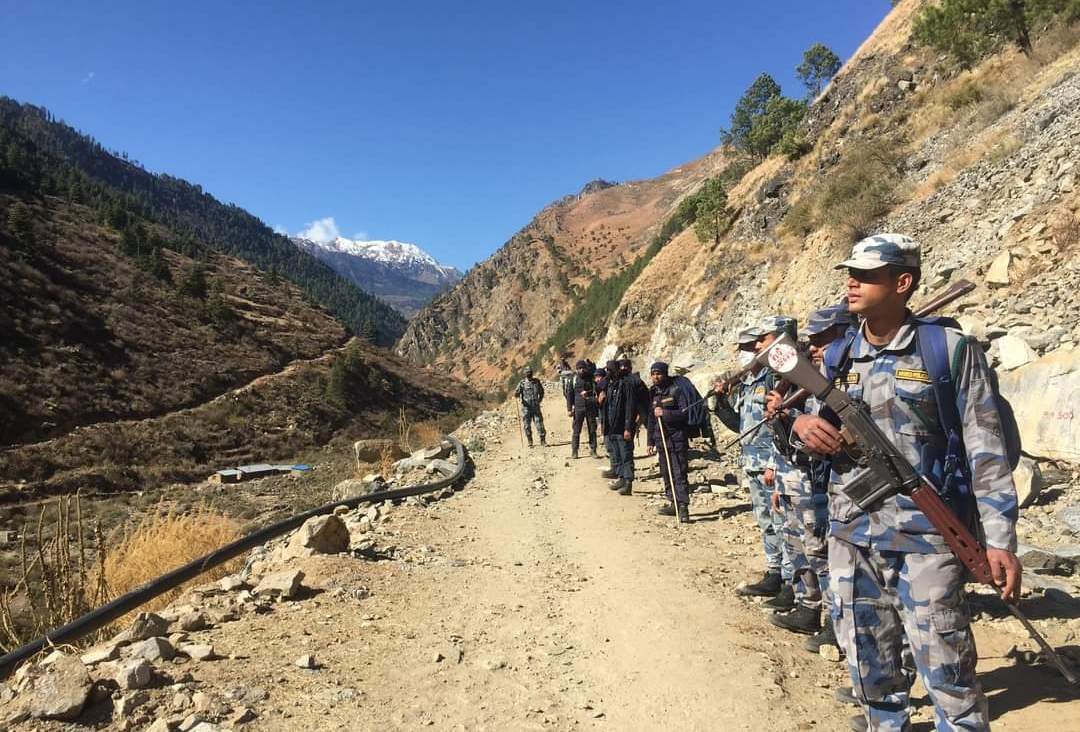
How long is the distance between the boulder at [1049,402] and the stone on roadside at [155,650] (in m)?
7.90

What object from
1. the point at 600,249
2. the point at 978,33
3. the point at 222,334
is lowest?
the point at 222,334

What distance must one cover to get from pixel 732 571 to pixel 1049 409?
3.74 metres

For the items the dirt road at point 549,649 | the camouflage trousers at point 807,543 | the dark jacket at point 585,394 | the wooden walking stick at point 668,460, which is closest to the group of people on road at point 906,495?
the dirt road at point 549,649

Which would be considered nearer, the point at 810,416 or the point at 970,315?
the point at 810,416

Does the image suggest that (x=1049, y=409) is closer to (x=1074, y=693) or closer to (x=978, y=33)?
(x=1074, y=693)

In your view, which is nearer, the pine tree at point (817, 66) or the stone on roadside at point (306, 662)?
the stone on roadside at point (306, 662)

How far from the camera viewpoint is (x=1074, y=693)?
3.13 metres

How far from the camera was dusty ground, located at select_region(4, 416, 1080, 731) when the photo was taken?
328 centimetres

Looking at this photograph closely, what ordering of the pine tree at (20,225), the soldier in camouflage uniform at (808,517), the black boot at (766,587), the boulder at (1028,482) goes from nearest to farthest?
1. the soldier in camouflage uniform at (808,517)
2. the black boot at (766,587)
3. the boulder at (1028,482)
4. the pine tree at (20,225)

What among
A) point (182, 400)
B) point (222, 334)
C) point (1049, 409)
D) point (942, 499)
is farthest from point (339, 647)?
point (222, 334)

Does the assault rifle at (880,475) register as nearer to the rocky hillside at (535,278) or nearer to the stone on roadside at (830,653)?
the stone on roadside at (830,653)

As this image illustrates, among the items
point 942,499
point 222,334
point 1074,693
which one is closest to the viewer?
point 942,499

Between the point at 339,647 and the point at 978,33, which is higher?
the point at 978,33

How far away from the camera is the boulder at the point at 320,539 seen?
5879 millimetres
